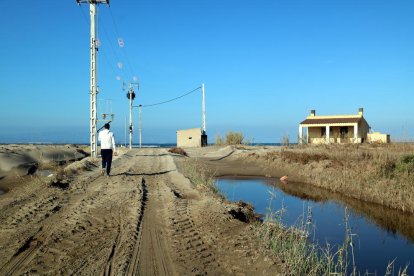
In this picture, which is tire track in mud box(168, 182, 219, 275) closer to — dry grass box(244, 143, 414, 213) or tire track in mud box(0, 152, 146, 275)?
tire track in mud box(0, 152, 146, 275)

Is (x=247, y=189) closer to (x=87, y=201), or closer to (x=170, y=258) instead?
(x=87, y=201)

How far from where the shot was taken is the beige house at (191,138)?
168 feet

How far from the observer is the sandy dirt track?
6.23 meters

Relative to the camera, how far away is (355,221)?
12.7 m

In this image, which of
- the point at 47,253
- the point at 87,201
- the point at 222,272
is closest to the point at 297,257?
the point at 222,272

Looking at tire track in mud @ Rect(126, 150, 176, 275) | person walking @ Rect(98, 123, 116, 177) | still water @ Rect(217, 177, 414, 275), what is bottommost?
still water @ Rect(217, 177, 414, 275)

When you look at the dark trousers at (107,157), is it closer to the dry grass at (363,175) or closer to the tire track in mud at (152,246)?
the tire track in mud at (152,246)

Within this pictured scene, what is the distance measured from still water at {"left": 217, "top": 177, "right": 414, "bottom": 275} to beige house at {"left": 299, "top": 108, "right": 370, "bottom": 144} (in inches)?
1046

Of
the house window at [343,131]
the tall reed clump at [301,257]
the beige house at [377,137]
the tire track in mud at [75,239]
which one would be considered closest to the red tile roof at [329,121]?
the house window at [343,131]

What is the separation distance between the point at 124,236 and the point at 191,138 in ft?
146

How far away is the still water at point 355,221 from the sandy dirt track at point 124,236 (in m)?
2.40

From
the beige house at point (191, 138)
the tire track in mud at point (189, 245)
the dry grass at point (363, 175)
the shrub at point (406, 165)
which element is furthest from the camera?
the beige house at point (191, 138)

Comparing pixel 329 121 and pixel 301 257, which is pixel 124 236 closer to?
pixel 301 257

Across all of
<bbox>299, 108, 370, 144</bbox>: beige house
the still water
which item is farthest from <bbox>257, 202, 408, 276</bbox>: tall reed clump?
<bbox>299, 108, 370, 144</bbox>: beige house
